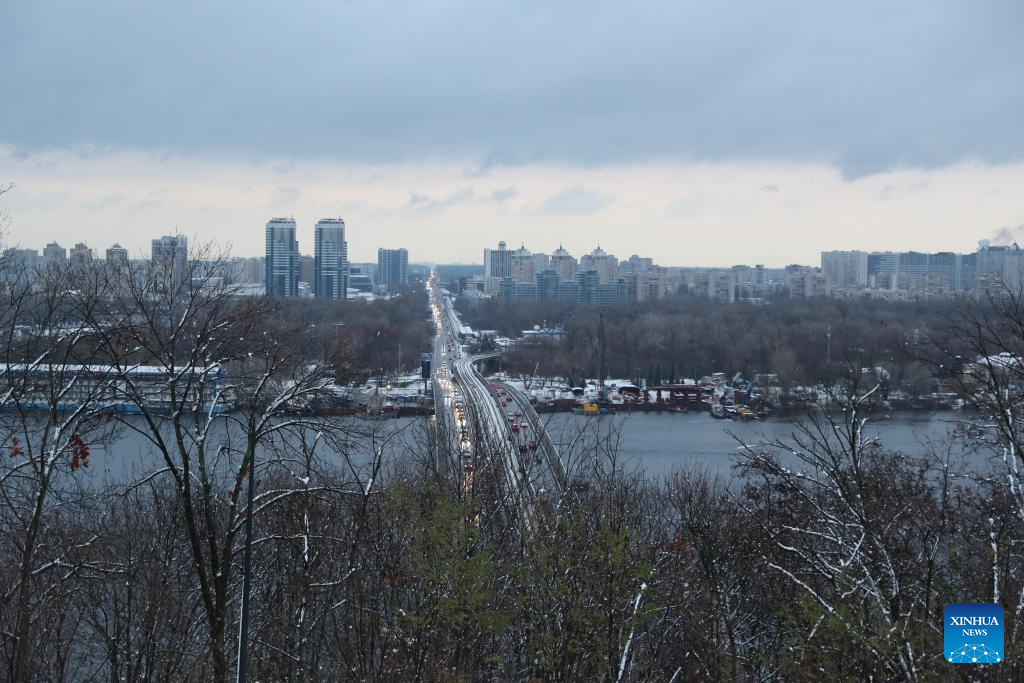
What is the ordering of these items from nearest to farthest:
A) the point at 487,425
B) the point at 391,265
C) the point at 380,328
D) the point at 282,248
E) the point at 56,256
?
the point at 56,256 → the point at 487,425 → the point at 380,328 → the point at 282,248 → the point at 391,265

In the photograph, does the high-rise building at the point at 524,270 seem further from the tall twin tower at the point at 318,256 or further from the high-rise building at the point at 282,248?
the high-rise building at the point at 282,248

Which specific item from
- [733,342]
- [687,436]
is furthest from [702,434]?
[733,342]

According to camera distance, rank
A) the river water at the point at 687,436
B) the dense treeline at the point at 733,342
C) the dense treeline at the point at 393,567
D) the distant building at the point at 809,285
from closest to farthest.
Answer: the dense treeline at the point at 393,567 < the river water at the point at 687,436 < the dense treeline at the point at 733,342 < the distant building at the point at 809,285

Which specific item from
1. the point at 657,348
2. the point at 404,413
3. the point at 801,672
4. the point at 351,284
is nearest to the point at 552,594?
the point at 801,672

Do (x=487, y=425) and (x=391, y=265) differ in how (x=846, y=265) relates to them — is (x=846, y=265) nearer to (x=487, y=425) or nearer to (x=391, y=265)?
(x=391, y=265)

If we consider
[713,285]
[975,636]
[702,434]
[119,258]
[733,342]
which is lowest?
A: [702,434]

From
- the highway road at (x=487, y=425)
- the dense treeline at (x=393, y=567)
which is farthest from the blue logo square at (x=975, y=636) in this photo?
the highway road at (x=487, y=425)

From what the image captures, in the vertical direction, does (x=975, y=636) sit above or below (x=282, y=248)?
below
